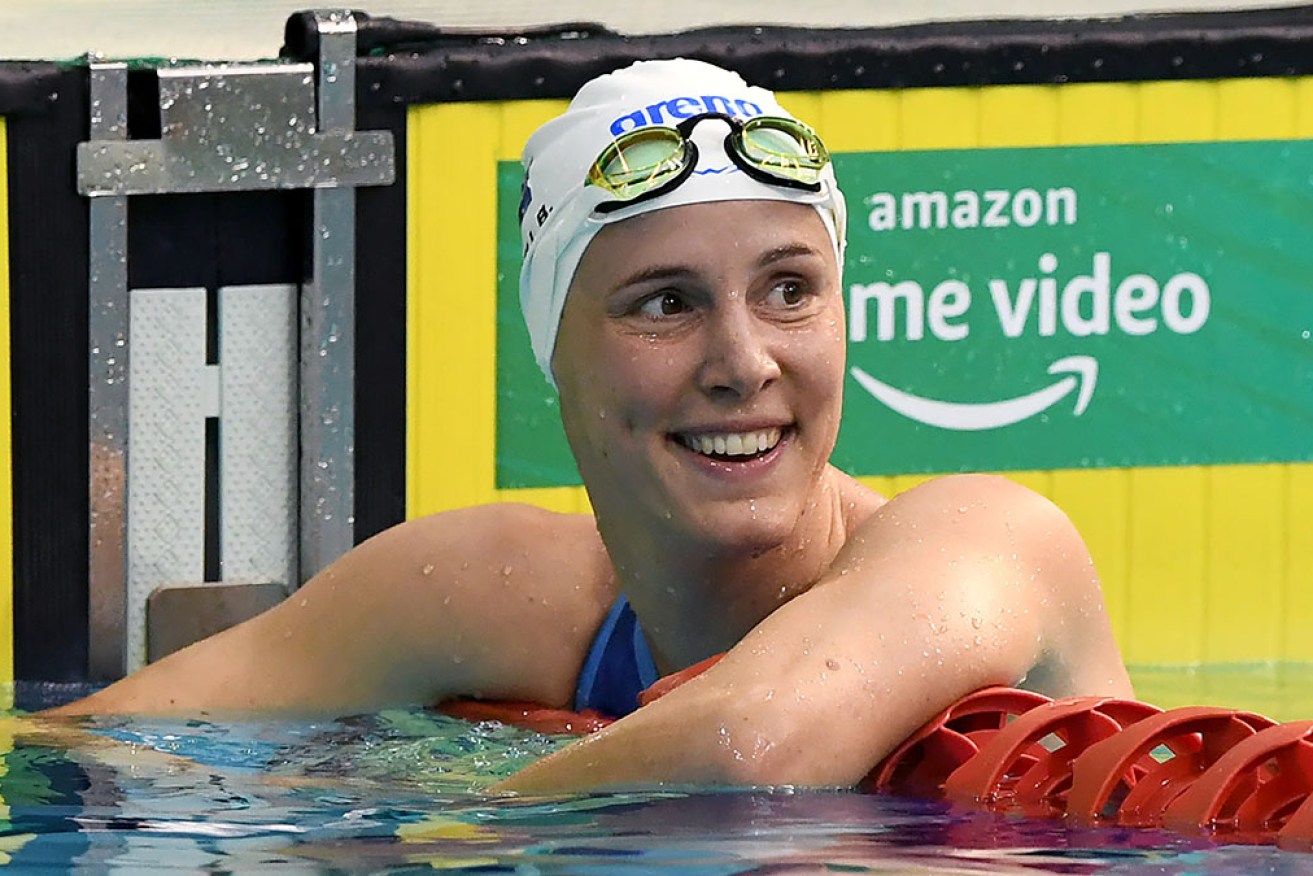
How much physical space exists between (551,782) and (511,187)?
1.74 m

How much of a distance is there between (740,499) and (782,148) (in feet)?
1.33

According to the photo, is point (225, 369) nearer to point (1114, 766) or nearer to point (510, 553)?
point (510, 553)

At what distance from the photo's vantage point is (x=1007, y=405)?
4.17m

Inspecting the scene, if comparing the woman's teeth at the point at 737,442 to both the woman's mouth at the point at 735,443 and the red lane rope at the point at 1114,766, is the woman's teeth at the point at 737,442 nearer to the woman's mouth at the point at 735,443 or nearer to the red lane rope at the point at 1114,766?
the woman's mouth at the point at 735,443

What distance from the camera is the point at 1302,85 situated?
4211 mm

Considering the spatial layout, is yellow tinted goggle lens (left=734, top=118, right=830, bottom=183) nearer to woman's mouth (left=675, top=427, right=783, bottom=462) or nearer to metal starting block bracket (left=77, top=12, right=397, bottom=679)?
woman's mouth (left=675, top=427, right=783, bottom=462)

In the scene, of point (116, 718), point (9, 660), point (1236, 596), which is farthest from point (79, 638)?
point (1236, 596)

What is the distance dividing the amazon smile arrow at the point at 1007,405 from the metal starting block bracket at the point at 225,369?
1.00 meters

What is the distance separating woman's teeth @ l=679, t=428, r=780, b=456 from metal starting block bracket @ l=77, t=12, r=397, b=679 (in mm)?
1535

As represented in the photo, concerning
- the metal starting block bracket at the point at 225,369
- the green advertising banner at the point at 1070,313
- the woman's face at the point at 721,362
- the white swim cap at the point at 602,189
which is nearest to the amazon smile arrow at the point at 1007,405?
the green advertising banner at the point at 1070,313

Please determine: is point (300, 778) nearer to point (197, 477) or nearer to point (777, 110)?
point (777, 110)

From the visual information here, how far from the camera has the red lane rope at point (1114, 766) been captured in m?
2.23

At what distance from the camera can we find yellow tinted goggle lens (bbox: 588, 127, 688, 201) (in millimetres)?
Answer: 2629

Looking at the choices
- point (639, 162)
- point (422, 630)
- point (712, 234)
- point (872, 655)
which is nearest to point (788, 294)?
point (712, 234)
